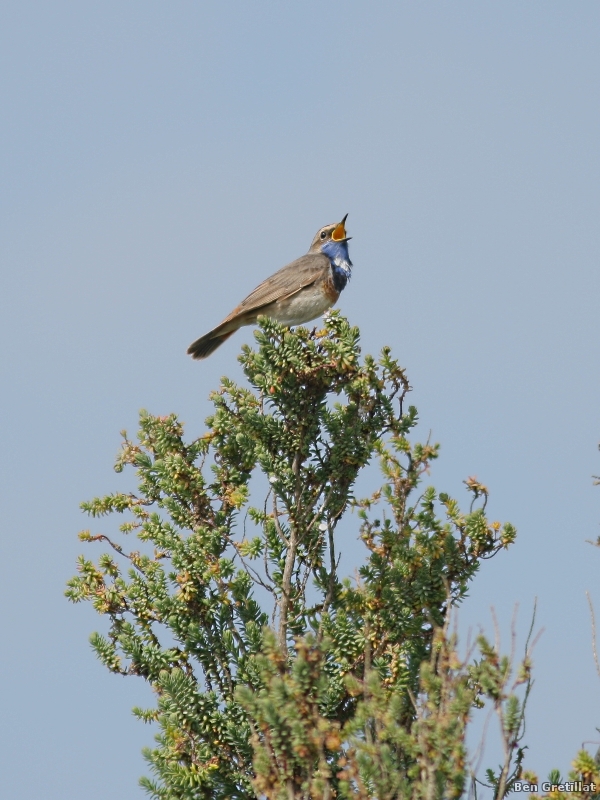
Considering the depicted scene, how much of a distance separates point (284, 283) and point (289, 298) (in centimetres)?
17

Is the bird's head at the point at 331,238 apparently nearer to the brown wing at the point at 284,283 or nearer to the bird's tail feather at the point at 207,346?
the brown wing at the point at 284,283

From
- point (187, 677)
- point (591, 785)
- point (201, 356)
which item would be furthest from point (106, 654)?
point (201, 356)

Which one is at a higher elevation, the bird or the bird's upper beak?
the bird's upper beak

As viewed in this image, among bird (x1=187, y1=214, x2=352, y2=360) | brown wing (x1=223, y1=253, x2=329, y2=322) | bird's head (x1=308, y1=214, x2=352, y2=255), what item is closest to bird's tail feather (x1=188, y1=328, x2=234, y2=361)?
bird (x1=187, y1=214, x2=352, y2=360)

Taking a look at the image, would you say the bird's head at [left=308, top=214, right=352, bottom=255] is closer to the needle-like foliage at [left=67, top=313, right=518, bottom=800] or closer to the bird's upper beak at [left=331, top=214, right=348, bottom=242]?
the bird's upper beak at [left=331, top=214, right=348, bottom=242]

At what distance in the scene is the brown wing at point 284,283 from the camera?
11.7 m

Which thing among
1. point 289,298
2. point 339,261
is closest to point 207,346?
point 289,298

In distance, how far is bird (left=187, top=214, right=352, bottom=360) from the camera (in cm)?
1165

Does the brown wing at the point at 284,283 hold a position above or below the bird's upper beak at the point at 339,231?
below

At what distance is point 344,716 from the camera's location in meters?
6.72

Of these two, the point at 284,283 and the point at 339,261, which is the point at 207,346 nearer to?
the point at 284,283

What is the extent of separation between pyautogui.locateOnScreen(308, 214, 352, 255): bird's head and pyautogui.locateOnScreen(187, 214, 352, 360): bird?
24.5 inches

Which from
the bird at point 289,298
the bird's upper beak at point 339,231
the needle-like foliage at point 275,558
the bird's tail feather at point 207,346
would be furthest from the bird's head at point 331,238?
the needle-like foliage at point 275,558

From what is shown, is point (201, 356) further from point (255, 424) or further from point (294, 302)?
point (255, 424)
